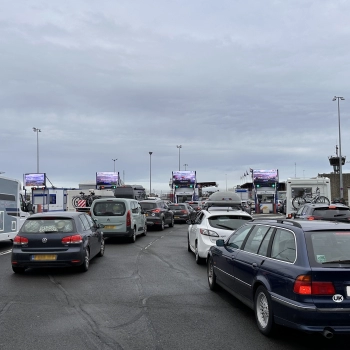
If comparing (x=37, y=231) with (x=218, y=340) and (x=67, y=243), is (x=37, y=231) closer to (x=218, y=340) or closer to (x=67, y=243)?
(x=67, y=243)

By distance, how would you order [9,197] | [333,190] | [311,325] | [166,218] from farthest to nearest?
1. [333,190]
2. [166,218]
3. [9,197]
4. [311,325]

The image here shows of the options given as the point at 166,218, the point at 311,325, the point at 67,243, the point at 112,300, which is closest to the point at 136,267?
the point at 67,243

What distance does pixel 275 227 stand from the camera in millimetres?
5988

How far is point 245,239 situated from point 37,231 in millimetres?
5456

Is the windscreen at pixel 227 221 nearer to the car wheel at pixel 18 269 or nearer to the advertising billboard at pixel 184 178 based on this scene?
the car wheel at pixel 18 269

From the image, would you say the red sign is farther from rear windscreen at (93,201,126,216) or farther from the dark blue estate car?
the dark blue estate car

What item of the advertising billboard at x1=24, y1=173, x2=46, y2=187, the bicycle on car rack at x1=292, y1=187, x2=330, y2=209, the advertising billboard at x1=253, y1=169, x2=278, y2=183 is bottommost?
the bicycle on car rack at x1=292, y1=187, x2=330, y2=209

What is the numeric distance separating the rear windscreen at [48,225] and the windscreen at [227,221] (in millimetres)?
3598

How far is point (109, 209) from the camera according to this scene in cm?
1717

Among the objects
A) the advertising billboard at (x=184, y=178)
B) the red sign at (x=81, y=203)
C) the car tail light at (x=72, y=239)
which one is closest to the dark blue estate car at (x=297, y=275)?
the car tail light at (x=72, y=239)

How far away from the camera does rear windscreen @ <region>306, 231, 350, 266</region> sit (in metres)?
5.00

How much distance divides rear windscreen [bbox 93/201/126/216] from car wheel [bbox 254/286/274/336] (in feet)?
38.4

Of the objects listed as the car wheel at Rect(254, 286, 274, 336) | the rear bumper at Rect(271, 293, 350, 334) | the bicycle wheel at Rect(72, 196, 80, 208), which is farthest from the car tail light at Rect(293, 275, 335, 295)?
the bicycle wheel at Rect(72, 196, 80, 208)

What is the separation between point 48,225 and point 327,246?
23.1ft
